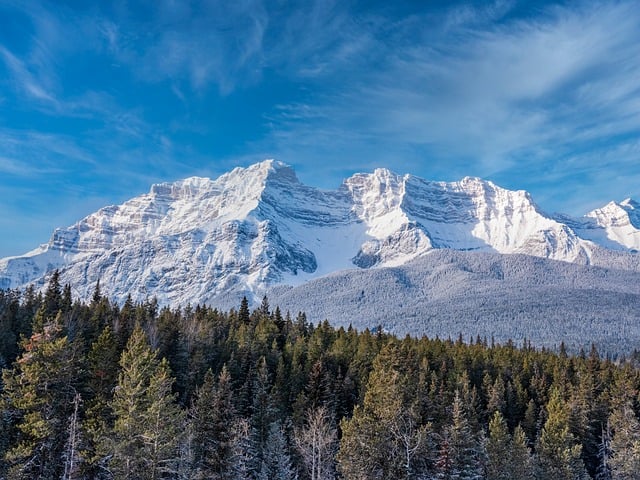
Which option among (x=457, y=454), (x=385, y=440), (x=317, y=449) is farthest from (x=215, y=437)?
(x=457, y=454)

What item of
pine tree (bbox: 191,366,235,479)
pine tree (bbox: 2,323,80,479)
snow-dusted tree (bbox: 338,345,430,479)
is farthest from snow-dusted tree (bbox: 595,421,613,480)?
pine tree (bbox: 2,323,80,479)

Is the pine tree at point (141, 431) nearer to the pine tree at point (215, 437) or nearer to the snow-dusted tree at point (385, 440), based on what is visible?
the pine tree at point (215, 437)

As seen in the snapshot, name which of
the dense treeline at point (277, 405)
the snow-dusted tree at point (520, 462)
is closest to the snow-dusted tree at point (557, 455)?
the dense treeline at point (277, 405)

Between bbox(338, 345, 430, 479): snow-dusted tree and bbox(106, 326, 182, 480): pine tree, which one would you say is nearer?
bbox(106, 326, 182, 480): pine tree

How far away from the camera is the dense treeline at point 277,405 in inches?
1501

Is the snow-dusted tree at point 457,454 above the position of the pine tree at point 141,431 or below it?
below

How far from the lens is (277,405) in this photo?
2916 inches

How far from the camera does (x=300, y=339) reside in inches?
3812

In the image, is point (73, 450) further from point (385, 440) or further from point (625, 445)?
point (625, 445)

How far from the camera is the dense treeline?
3812 cm

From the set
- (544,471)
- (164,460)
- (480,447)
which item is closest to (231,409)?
(164,460)

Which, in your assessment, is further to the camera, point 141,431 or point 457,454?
point 457,454

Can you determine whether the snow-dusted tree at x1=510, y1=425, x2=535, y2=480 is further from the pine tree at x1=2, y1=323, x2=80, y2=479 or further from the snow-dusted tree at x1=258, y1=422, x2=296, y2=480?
the pine tree at x1=2, y1=323, x2=80, y2=479

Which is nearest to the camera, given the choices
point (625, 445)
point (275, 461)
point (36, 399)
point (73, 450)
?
point (36, 399)
